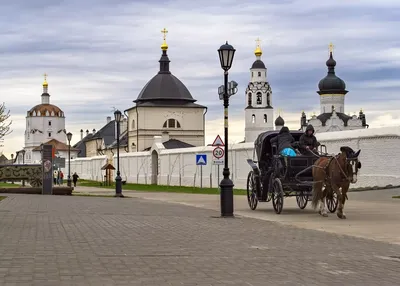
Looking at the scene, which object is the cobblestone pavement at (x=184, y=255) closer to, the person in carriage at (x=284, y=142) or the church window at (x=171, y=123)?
the person in carriage at (x=284, y=142)

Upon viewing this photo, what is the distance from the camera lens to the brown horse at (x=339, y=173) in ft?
65.9

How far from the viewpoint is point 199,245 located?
13469 mm

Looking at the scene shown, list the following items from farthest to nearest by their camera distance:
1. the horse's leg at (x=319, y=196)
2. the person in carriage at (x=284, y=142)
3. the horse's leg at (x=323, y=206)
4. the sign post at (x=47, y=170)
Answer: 1. the sign post at (x=47, y=170)
2. the person in carriage at (x=284, y=142)
3. the horse's leg at (x=323, y=206)
4. the horse's leg at (x=319, y=196)

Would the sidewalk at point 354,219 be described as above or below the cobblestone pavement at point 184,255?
above

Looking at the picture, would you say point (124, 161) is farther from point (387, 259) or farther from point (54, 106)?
point (54, 106)

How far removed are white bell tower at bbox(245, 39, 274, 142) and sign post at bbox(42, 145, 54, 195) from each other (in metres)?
96.8

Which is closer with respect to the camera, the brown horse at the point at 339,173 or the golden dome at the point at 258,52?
the brown horse at the point at 339,173

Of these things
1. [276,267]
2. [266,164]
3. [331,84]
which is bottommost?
[276,267]

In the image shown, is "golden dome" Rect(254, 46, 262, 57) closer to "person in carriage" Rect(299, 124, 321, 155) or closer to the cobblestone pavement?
"person in carriage" Rect(299, 124, 321, 155)

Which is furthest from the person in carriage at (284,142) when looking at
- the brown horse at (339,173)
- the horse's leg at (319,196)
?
the horse's leg at (319,196)

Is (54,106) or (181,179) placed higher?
(54,106)

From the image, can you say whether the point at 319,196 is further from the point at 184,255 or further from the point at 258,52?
the point at 258,52

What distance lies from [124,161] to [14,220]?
63441 mm

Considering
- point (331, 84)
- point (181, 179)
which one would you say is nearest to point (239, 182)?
point (181, 179)
